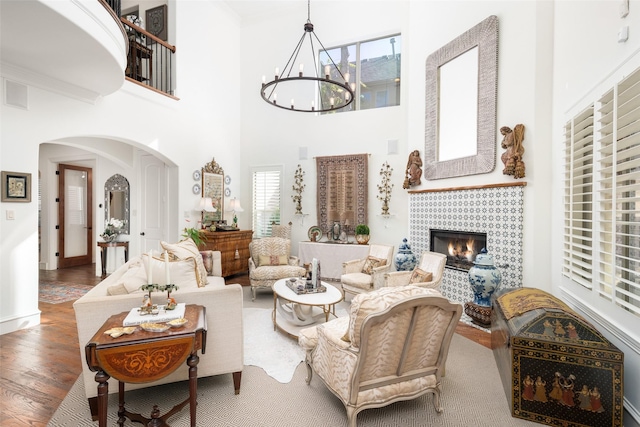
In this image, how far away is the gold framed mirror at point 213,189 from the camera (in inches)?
253

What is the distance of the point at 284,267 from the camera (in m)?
5.00

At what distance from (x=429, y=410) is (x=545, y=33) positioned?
13.6 ft

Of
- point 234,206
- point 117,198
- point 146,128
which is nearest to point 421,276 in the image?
point 234,206

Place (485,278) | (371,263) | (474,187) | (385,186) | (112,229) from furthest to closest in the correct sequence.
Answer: (112,229) → (385,186) → (371,263) → (474,187) → (485,278)

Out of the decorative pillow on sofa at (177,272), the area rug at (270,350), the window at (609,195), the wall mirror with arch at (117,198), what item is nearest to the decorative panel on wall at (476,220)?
the window at (609,195)

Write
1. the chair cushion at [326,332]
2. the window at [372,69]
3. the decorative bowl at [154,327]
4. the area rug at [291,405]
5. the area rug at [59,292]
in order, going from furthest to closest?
the window at [372,69] → the area rug at [59,292] → the chair cushion at [326,332] → the area rug at [291,405] → the decorative bowl at [154,327]

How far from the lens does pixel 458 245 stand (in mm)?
4730

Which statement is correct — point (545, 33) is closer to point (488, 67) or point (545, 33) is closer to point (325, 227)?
point (488, 67)

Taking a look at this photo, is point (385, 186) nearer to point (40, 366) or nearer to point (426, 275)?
point (426, 275)

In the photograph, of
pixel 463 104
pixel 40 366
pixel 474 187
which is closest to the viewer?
pixel 40 366

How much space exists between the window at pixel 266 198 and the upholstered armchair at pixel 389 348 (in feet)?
17.1

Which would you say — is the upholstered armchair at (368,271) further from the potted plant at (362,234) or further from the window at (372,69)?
the window at (372,69)

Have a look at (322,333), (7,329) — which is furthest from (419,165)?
(7,329)

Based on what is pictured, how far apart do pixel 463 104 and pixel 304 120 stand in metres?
3.47
